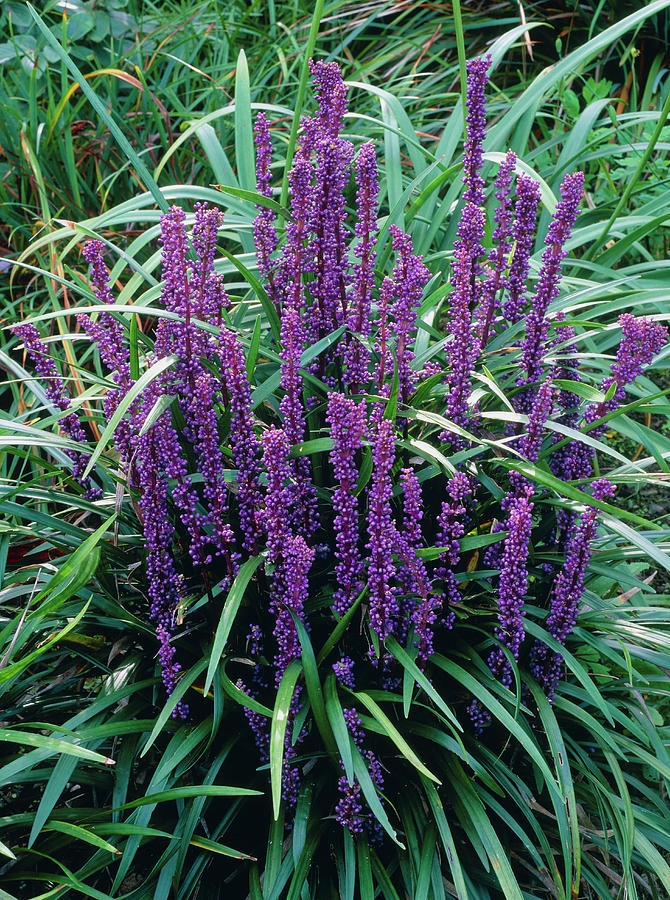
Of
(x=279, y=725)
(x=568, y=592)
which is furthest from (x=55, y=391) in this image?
(x=568, y=592)

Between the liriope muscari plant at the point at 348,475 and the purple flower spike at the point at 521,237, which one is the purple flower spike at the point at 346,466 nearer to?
the liriope muscari plant at the point at 348,475

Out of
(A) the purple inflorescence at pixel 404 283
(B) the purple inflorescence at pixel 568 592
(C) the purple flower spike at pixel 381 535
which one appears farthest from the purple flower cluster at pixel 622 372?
(C) the purple flower spike at pixel 381 535

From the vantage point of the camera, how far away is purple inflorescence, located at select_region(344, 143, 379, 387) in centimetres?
224

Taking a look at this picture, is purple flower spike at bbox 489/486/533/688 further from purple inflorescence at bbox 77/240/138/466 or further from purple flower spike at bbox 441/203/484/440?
purple inflorescence at bbox 77/240/138/466

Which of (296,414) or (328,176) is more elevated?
(328,176)

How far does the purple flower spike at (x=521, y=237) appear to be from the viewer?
7.42ft

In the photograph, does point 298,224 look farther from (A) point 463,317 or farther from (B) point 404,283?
(A) point 463,317

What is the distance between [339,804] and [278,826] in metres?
0.20

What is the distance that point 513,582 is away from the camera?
219cm

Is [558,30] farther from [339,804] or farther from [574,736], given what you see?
[339,804]

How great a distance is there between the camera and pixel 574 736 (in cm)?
262

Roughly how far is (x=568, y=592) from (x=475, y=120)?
1371 mm

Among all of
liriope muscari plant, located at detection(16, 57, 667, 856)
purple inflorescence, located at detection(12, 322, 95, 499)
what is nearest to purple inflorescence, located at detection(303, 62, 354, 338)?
liriope muscari plant, located at detection(16, 57, 667, 856)

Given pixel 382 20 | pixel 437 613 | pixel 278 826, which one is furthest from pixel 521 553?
pixel 382 20
